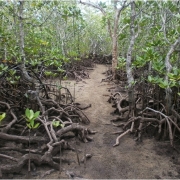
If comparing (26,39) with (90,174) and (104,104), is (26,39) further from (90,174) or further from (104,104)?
(90,174)

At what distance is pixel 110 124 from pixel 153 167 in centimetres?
156

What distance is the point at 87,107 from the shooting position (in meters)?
5.23

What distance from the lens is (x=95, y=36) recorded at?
17109 millimetres

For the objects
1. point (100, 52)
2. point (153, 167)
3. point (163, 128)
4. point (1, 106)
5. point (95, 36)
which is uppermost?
point (95, 36)

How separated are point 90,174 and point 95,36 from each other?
15.4 m

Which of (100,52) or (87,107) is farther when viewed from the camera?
(100,52)

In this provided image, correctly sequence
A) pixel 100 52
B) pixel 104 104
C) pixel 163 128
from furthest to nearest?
pixel 100 52 < pixel 104 104 < pixel 163 128

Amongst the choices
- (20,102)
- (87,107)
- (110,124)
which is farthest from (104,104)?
(20,102)

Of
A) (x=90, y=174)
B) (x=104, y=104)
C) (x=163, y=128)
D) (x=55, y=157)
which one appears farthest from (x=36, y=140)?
(x=104, y=104)

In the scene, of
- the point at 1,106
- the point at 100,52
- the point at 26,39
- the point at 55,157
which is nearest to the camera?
the point at 55,157

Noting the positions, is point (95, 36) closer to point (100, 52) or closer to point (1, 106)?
point (100, 52)

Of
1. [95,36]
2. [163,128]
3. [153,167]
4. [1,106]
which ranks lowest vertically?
[153,167]

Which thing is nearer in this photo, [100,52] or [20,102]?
[20,102]

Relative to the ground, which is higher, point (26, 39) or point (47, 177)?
point (26, 39)
